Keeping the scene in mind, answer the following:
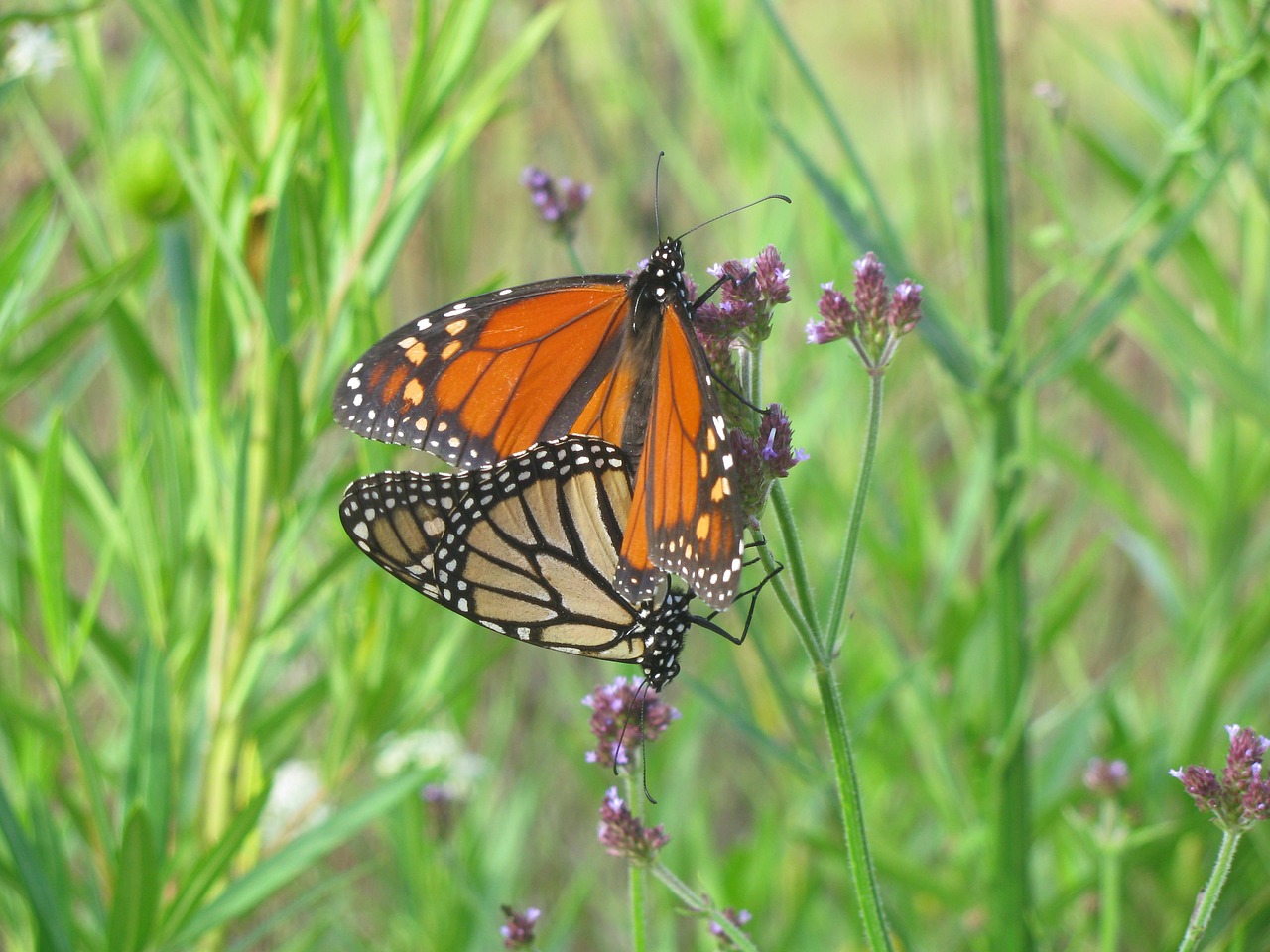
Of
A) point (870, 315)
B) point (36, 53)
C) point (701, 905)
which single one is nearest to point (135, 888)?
point (701, 905)

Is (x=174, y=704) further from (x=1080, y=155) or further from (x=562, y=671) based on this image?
(x=1080, y=155)

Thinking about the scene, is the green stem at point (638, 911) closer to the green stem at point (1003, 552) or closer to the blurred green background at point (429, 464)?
the blurred green background at point (429, 464)

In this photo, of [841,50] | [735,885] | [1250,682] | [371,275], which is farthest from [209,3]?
[841,50]

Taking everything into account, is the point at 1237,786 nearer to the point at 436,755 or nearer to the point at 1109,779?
the point at 1109,779

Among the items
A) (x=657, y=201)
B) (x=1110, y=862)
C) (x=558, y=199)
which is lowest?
(x=1110, y=862)

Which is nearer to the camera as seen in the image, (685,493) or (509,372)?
(685,493)

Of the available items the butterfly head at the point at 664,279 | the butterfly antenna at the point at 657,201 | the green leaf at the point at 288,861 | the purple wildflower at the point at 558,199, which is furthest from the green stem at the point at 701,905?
the purple wildflower at the point at 558,199
